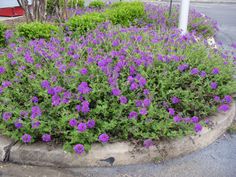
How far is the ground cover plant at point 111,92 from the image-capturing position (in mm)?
2775

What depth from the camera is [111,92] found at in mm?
3039

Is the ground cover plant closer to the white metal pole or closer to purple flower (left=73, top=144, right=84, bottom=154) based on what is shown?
purple flower (left=73, top=144, right=84, bottom=154)

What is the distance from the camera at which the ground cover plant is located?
2775 millimetres

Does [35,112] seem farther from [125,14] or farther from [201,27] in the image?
[201,27]

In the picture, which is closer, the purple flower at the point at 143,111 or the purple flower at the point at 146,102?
the purple flower at the point at 143,111

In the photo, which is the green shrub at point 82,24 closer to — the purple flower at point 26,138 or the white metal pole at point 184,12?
the white metal pole at point 184,12

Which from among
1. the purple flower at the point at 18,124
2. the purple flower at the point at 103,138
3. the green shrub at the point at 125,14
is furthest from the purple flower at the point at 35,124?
the green shrub at the point at 125,14

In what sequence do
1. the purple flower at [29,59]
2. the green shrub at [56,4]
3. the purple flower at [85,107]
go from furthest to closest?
the green shrub at [56,4]
the purple flower at [29,59]
the purple flower at [85,107]

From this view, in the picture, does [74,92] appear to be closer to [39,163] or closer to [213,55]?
[39,163]

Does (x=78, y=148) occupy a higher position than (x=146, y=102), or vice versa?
(x=146, y=102)

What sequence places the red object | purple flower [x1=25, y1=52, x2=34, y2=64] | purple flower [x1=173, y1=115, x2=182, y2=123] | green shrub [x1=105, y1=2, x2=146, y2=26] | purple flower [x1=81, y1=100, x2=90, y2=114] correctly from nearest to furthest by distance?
purple flower [x1=81, y1=100, x2=90, y2=114] < purple flower [x1=173, y1=115, x2=182, y2=123] < purple flower [x1=25, y1=52, x2=34, y2=64] < green shrub [x1=105, y1=2, x2=146, y2=26] < the red object

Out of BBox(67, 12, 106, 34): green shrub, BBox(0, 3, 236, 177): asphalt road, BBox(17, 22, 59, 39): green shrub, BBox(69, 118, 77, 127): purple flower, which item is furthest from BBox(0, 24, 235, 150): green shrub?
BBox(67, 12, 106, 34): green shrub

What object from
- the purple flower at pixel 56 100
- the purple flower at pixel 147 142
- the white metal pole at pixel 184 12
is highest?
the white metal pole at pixel 184 12

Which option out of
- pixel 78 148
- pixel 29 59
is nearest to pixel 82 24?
pixel 29 59
